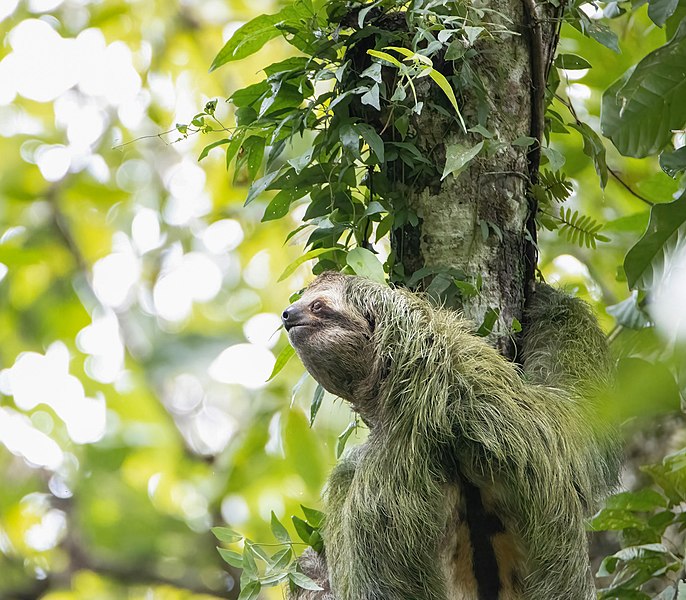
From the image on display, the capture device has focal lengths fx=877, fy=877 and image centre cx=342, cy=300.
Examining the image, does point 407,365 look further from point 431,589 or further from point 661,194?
point 661,194

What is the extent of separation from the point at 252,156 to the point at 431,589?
Answer: 7.64 feet

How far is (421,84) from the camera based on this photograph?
4.25 meters

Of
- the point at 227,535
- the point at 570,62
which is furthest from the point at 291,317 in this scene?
the point at 570,62

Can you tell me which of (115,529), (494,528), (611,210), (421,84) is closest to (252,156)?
(421,84)

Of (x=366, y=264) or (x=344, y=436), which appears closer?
(x=366, y=264)

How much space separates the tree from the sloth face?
0.83 ft

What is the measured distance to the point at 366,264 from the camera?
4.02 m

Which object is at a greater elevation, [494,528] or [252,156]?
[252,156]

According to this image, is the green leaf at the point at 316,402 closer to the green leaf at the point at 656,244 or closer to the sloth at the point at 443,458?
the sloth at the point at 443,458

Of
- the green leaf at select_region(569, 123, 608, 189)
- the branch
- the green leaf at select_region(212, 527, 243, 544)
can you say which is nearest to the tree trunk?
the branch

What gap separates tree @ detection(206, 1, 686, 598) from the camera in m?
4.04

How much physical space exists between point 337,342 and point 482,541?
41.9 inches

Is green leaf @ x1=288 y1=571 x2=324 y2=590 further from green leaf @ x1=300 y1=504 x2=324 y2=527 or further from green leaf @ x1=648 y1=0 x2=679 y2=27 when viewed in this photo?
green leaf @ x1=648 y1=0 x2=679 y2=27

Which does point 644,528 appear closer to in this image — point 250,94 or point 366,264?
point 366,264
